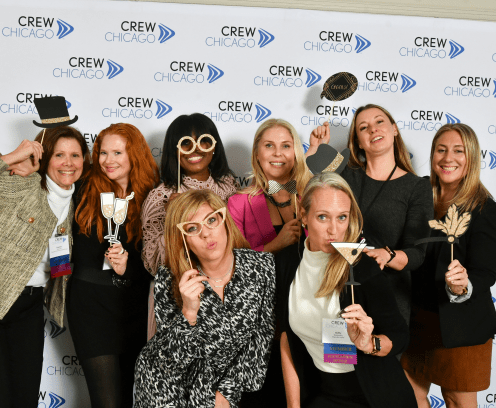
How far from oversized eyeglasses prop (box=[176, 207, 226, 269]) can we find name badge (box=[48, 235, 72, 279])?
32.1 inches

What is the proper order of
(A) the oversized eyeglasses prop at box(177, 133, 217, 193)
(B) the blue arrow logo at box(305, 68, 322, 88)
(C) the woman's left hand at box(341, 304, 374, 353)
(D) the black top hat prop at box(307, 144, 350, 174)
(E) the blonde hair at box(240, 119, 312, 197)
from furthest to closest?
(B) the blue arrow logo at box(305, 68, 322, 88)
(E) the blonde hair at box(240, 119, 312, 197)
(A) the oversized eyeglasses prop at box(177, 133, 217, 193)
(D) the black top hat prop at box(307, 144, 350, 174)
(C) the woman's left hand at box(341, 304, 374, 353)

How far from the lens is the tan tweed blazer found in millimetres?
2363

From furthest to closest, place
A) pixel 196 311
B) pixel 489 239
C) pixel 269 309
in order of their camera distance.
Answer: pixel 489 239, pixel 269 309, pixel 196 311

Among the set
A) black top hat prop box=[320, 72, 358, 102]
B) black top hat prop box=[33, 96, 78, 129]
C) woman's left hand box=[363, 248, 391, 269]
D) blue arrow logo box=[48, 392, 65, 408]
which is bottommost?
blue arrow logo box=[48, 392, 65, 408]

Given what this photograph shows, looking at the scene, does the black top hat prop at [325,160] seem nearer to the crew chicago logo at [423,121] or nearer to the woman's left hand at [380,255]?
the woman's left hand at [380,255]

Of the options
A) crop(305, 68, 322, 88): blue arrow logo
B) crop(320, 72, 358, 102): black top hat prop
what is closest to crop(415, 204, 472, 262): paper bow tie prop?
crop(320, 72, 358, 102): black top hat prop

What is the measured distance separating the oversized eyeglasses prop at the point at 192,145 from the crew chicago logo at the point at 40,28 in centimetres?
133

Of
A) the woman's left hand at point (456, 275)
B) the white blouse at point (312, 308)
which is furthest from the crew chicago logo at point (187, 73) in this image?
the woman's left hand at point (456, 275)

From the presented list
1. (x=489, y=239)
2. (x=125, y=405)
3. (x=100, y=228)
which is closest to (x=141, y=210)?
(x=100, y=228)

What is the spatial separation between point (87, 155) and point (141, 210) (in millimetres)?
492

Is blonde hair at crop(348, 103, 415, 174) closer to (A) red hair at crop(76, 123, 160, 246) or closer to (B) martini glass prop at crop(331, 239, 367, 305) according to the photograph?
(B) martini glass prop at crop(331, 239, 367, 305)

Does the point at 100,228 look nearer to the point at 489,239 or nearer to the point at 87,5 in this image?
the point at 87,5

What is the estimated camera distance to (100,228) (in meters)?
2.51

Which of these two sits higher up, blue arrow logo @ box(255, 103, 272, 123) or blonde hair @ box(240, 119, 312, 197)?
blue arrow logo @ box(255, 103, 272, 123)
